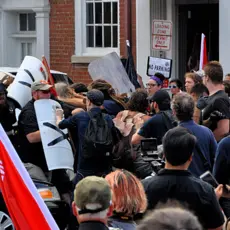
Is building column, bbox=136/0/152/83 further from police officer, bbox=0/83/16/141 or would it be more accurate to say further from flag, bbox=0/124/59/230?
flag, bbox=0/124/59/230

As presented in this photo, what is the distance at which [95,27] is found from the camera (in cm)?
1994

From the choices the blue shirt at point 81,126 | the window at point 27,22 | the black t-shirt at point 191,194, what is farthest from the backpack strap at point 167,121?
the window at point 27,22

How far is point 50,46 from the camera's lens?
20.4 meters

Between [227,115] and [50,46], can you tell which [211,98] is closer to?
[227,115]

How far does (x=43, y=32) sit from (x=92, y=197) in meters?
15.5

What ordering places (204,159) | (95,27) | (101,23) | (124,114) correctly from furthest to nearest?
(95,27) < (101,23) < (124,114) < (204,159)

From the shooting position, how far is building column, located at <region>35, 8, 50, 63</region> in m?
20.1

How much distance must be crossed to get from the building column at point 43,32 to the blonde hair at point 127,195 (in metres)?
14.8

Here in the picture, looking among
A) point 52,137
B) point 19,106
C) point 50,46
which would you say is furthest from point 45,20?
point 52,137

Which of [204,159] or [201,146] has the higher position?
[201,146]

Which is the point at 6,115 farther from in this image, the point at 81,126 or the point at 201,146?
the point at 201,146

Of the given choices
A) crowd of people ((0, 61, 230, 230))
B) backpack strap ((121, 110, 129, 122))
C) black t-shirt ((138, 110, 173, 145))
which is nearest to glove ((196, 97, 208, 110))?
crowd of people ((0, 61, 230, 230))

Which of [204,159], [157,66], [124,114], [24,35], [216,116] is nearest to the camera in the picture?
[204,159]

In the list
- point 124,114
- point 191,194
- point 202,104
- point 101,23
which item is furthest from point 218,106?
point 101,23
